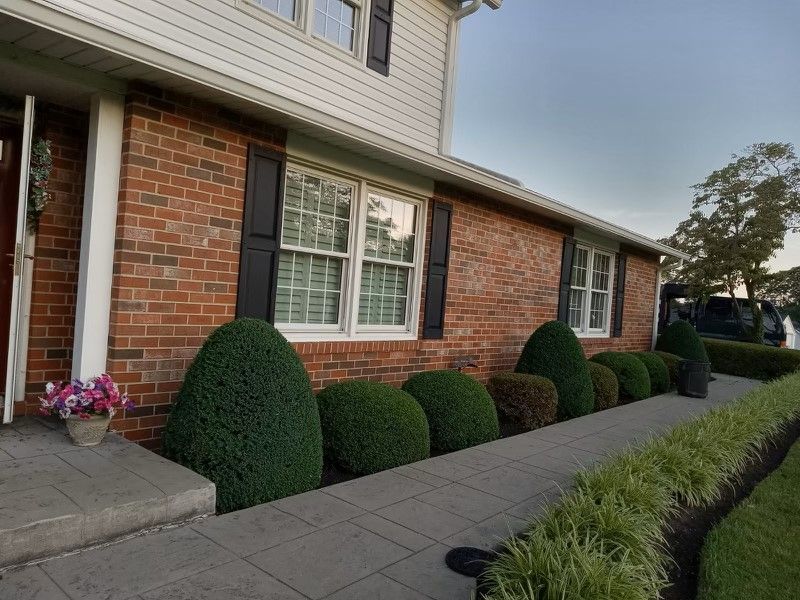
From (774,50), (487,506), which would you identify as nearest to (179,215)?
(487,506)

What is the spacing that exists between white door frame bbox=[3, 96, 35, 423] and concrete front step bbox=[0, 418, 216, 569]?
1.07 ft

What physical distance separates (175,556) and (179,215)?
242 centimetres

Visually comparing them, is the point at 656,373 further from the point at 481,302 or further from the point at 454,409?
the point at 454,409

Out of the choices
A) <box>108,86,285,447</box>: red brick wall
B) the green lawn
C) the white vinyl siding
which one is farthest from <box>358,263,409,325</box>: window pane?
the green lawn

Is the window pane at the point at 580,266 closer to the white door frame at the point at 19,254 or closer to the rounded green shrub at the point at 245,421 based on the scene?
the rounded green shrub at the point at 245,421

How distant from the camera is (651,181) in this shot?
1584 centimetres

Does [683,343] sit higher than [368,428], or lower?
higher

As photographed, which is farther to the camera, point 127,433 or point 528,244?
point 528,244

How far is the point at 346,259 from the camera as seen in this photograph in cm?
573

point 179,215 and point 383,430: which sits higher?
point 179,215

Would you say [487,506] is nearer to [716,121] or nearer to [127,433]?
[127,433]

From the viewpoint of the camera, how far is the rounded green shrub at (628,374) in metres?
9.04

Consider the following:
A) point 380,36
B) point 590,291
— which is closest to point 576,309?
point 590,291

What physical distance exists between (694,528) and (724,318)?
14754 millimetres
